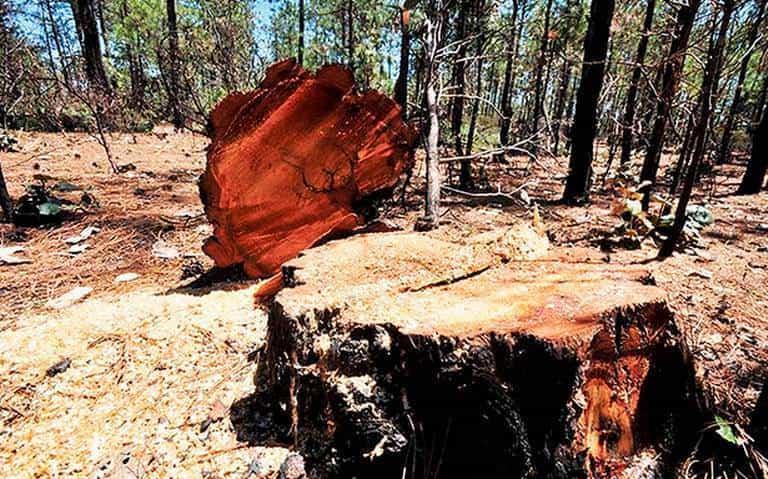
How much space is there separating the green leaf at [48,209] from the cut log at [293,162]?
2411 millimetres

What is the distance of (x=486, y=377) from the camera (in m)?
1.25

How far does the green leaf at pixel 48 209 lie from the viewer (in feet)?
13.3

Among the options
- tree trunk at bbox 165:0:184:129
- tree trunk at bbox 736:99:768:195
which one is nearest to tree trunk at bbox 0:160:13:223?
tree trunk at bbox 165:0:184:129

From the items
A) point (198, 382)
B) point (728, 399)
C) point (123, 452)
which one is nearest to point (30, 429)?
point (123, 452)

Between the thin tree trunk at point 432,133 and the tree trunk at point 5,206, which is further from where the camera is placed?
the tree trunk at point 5,206

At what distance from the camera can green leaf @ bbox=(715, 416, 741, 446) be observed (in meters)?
1.41

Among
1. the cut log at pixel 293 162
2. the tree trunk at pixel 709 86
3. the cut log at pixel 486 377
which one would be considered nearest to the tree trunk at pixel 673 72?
the tree trunk at pixel 709 86

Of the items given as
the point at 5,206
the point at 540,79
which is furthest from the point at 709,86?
the point at 5,206

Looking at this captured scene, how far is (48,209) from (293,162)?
3.03 meters

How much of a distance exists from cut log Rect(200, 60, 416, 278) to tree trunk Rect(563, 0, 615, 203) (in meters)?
3.59

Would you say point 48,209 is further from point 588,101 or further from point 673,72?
point 588,101

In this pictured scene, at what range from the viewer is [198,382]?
189 centimetres

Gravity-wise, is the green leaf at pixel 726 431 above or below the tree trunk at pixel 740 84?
below

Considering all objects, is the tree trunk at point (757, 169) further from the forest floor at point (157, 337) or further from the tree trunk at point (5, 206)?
the tree trunk at point (5, 206)
